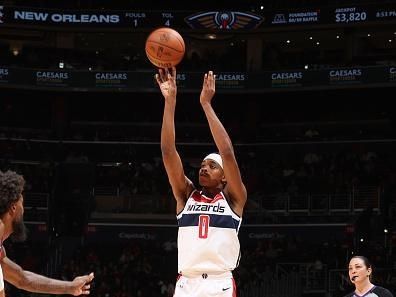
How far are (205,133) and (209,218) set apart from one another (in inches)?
1003

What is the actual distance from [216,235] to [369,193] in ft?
62.1

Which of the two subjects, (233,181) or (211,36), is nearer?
(233,181)

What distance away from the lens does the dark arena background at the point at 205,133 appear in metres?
23.8

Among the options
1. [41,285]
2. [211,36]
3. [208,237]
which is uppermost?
[211,36]

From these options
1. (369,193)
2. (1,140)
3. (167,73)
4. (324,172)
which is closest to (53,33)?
(1,140)

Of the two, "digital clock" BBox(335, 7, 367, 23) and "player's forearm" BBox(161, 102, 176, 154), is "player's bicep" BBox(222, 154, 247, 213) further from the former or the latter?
"digital clock" BBox(335, 7, 367, 23)

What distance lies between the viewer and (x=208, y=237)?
20.5 feet

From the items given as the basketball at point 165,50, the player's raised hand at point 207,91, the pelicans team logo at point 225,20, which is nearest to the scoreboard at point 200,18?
the pelicans team logo at point 225,20

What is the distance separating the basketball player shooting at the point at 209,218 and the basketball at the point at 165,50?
4.34ft

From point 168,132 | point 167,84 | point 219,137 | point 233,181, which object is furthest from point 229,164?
point 167,84

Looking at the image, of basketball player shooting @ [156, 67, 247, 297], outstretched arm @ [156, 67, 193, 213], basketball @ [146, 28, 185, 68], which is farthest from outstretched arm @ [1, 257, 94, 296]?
basketball @ [146, 28, 185, 68]

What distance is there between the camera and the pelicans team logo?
28.5m

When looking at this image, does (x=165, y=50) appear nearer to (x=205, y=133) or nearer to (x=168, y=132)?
(x=168, y=132)

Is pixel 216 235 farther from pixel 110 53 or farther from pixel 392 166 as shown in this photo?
pixel 110 53
